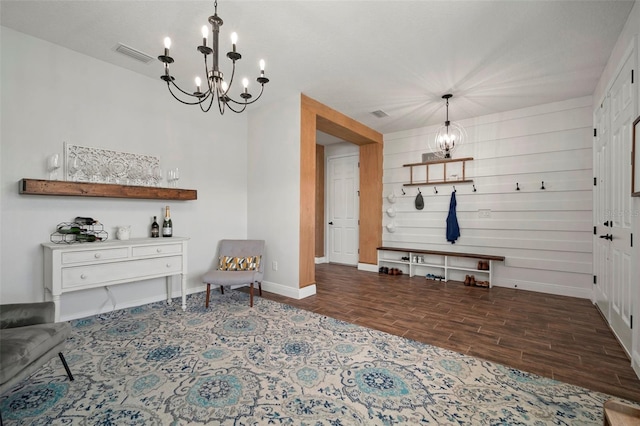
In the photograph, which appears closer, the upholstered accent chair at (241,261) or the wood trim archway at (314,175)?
the upholstered accent chair at (241,261)

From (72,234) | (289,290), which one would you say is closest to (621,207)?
(289,290)

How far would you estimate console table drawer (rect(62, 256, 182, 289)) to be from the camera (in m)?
2.70

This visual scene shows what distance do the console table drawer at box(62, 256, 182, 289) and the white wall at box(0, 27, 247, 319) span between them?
1.57 ft

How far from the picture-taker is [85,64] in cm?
316

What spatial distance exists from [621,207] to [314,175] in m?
3.28

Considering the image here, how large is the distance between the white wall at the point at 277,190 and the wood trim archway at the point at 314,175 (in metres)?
0.10

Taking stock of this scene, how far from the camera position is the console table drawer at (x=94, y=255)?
2.67m

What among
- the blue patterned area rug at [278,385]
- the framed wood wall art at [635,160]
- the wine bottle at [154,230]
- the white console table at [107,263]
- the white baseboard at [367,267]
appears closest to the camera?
the blue patterned area rug at [278,385]

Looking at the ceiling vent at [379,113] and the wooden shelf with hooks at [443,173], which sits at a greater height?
the ceiling vent at [379,113]

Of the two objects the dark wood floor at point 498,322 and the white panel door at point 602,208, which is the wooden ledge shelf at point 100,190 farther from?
the white panel door at point 602,208

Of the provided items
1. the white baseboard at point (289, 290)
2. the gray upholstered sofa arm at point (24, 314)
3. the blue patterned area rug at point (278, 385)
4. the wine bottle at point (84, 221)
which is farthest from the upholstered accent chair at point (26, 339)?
the white baseboard at point (289, 290)

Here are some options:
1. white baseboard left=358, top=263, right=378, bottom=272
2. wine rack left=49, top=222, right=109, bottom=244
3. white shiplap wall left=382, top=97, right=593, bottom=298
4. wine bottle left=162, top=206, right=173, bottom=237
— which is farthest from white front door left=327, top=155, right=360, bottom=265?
wine rack left=49, top=222, right=109, bottom=244

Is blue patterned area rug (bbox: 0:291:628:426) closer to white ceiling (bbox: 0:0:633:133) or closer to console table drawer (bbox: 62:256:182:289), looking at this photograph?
console table drawer (bbox: 62:256:182:289)

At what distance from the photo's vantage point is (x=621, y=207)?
262 cm
